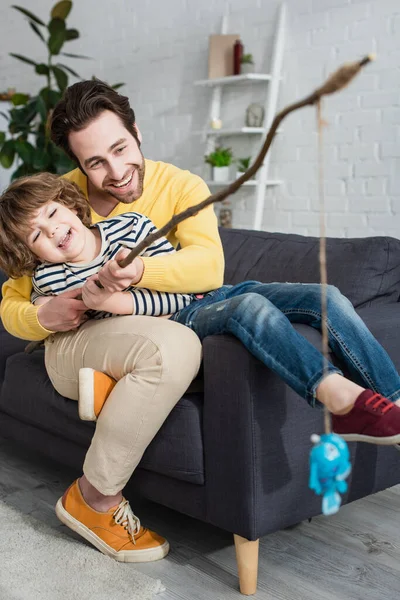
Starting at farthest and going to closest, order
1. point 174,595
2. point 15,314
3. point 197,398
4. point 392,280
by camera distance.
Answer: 1. point 392,280
2. point 15,314
3. point 197,398
4. point 174,595

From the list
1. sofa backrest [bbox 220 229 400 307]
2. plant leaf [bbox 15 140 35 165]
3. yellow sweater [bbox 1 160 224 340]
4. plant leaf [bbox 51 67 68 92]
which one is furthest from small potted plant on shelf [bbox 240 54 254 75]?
yellow sweater [bbox 1 160 224 340]

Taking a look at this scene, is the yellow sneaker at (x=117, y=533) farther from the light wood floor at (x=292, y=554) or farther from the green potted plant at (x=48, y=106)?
the green potted plant at (x=48, y=106)

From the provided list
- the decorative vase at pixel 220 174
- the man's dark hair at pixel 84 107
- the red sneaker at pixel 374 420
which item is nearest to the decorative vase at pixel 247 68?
the decorative vase at pixel 220 174

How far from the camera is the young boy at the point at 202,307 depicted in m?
1.52

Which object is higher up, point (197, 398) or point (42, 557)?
point (197, 398)

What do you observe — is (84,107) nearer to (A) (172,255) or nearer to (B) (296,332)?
(A) (172,255)

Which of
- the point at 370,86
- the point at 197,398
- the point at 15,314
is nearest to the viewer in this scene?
the point at 197,398

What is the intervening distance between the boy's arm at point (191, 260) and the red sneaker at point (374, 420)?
1.87ft

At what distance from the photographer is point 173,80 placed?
16.0 ft

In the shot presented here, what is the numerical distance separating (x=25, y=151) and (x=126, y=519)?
326 cm

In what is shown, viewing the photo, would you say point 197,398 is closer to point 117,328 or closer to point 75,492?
point 117,328

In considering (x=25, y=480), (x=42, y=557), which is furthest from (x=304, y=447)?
(x=25, y=480)

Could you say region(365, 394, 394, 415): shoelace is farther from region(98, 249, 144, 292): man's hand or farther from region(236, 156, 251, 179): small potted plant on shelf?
region(236, 156, 251, 179): small potted plant on shelf

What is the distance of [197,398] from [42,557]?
1.79 ft
